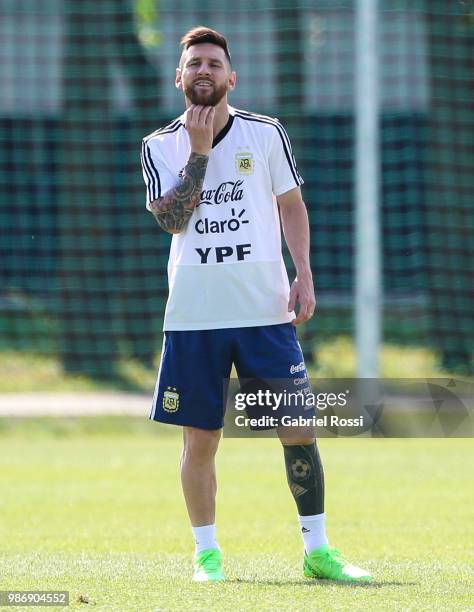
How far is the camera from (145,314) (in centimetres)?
1326

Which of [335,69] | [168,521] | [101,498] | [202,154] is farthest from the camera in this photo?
[335,69]

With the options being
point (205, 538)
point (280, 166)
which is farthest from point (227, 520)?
point (280, 166)

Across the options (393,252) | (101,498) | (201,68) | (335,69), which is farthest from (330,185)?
(201,68)

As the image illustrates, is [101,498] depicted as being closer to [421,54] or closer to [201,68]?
[201,68]

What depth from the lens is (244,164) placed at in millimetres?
4719

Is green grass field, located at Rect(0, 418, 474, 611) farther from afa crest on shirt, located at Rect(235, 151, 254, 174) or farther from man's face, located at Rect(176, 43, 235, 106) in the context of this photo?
man's face, located at Rect(176, 43, 235, 106)

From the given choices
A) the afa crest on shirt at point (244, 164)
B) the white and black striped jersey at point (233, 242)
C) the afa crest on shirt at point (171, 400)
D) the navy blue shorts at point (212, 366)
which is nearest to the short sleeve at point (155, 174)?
the white and black striped jersey at point (233, 242)

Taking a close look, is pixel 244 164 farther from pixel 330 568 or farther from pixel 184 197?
pixel 330 568

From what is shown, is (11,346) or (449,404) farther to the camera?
(11,346)

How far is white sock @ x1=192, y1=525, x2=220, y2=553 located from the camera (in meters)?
4.72

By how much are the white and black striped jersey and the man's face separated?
0.54 ft

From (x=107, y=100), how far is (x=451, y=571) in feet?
27.9

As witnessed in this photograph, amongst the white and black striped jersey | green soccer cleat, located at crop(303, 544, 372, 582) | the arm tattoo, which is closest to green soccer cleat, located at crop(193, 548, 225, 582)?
green soccer cleat, located at crop(303, 544, 372, 582)

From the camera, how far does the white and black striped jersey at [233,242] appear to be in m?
4.70
